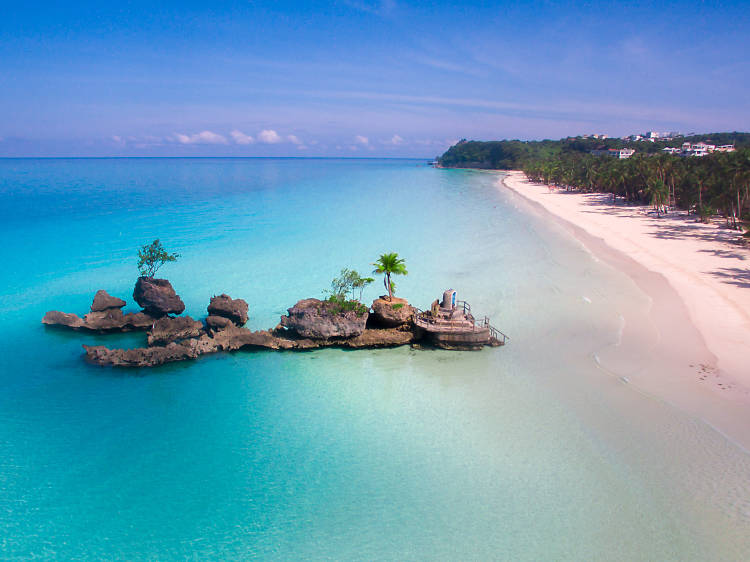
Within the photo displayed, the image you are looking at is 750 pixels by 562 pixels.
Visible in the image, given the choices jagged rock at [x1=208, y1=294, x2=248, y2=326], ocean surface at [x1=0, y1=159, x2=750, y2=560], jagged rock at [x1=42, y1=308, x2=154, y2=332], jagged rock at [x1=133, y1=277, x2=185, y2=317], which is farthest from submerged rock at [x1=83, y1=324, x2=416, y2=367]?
jagged rock at [x1=42, y1=308, x2=154, y2=332]

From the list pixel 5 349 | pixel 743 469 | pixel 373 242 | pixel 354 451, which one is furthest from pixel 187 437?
A: pixel 373 242

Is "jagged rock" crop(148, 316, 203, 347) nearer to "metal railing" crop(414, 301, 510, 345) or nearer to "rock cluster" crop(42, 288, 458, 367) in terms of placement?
"rock cluster" crop(42, 288, 458, 367)

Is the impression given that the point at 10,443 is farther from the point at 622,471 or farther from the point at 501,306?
the point at 501,306

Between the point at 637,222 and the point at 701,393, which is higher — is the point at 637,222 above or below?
above

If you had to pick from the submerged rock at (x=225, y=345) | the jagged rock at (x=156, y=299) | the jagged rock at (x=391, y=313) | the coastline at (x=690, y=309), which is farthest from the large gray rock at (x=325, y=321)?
the coastline at (x=690, y=309)

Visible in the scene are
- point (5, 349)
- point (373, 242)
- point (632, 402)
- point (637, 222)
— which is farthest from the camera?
point (637, 222)

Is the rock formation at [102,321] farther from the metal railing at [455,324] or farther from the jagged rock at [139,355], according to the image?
the metal railing at [455,324]

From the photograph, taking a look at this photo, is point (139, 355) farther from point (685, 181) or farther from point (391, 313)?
point (685, 181)
